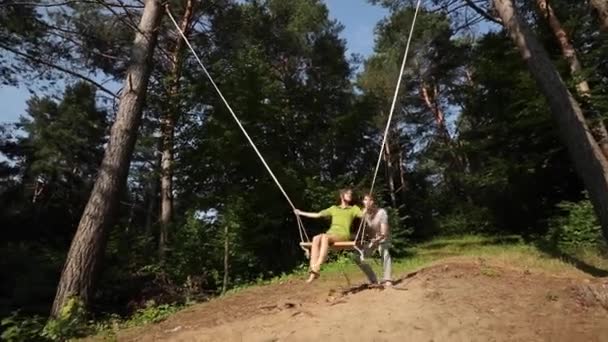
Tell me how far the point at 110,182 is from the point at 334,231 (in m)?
3.67

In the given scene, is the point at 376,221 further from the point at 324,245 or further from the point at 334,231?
the point at 324,245

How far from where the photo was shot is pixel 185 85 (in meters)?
16.0

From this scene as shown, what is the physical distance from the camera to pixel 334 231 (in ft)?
24.9

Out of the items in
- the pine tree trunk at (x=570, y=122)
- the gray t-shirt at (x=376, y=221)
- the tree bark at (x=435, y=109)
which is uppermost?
the tree bark at (x=435, y=109)

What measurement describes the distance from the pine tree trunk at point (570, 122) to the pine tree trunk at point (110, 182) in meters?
6.51

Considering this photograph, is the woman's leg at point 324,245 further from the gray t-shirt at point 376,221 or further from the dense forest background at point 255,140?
the dense forest background at point 255,140

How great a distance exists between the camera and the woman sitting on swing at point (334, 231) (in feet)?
24.0

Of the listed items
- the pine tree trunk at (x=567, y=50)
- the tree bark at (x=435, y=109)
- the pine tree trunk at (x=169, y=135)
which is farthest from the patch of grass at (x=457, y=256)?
the tree bark at (x=435, y=109)

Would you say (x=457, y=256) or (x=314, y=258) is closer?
(x=314, y=258)

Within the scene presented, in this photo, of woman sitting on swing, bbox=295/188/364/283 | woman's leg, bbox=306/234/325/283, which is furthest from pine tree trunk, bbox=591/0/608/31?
woman's leg, bbox=306/234/325/283

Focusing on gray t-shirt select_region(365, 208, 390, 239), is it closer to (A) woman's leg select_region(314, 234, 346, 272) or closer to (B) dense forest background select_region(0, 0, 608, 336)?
(A) woman's leg select_region(314, 234, 346, 272)

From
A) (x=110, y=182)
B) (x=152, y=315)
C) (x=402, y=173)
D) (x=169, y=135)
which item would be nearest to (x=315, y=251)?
(x=152, y=315)

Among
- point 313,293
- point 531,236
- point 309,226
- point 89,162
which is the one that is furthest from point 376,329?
point 89,162

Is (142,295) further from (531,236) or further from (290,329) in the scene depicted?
(531,236)
